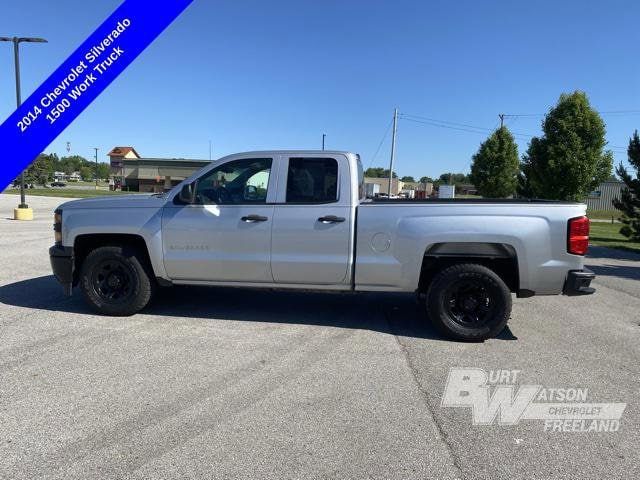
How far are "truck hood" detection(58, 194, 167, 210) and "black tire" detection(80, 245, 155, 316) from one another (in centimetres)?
52

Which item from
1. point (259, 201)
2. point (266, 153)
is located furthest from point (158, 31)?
point (259, 201)

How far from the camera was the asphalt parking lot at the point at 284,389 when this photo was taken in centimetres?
275

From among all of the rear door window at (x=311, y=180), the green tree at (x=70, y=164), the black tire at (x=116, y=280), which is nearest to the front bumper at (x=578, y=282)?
the rear door window at (x=311, y=180)

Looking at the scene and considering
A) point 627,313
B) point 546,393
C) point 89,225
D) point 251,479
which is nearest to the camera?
point 251,479

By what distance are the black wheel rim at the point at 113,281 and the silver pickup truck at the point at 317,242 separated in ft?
0.04

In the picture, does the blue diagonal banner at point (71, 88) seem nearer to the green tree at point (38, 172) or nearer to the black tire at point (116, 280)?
the black tire at point (116, 280)

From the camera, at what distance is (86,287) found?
5477mm

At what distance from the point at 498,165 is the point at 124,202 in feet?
102

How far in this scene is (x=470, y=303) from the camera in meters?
4.94

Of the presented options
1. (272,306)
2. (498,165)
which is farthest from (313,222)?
(498,165)

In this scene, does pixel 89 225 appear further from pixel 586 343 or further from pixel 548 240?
pixel 586 343

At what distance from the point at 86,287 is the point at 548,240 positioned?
530 cm

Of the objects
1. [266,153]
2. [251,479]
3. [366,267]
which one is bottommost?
[251,479]

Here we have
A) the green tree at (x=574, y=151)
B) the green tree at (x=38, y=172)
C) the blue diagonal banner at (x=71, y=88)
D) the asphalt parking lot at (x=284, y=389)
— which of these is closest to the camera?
the asphalt parking lot at (x=284, y=389)
